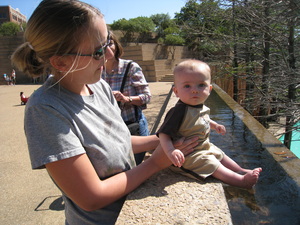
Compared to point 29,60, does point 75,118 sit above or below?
below

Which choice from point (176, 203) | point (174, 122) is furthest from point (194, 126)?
point (176, 203)

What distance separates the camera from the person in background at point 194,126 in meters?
1.65

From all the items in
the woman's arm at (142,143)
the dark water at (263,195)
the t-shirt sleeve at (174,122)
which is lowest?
the dark water at (263,195)

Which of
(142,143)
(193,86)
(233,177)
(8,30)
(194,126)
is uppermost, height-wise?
(8,30)

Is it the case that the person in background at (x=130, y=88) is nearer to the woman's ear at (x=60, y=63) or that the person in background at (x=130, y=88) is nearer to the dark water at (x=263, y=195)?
the dark water at (x=263, y=195)

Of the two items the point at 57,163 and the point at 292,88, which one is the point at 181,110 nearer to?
the point at 57,163

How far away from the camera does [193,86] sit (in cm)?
176

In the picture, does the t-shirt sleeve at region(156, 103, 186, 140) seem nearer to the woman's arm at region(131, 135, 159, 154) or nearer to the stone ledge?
the woman's arm at region(131, 135, 159, 154)

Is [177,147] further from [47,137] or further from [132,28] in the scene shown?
[132,28]

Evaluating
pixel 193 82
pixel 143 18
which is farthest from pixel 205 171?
pixel 143 18

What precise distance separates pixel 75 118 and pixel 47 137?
6.4 inches

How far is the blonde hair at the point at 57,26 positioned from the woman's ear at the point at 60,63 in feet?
0.07

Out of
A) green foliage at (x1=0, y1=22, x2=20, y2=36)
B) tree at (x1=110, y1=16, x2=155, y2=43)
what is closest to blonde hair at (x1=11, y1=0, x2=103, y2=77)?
tree at (x1=110, y1=16, x2=155, y2=43)

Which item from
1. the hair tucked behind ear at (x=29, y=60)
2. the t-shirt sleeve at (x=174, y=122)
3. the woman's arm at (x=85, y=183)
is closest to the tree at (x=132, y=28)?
the t-shirt sleeve at (x=174, y=122)
